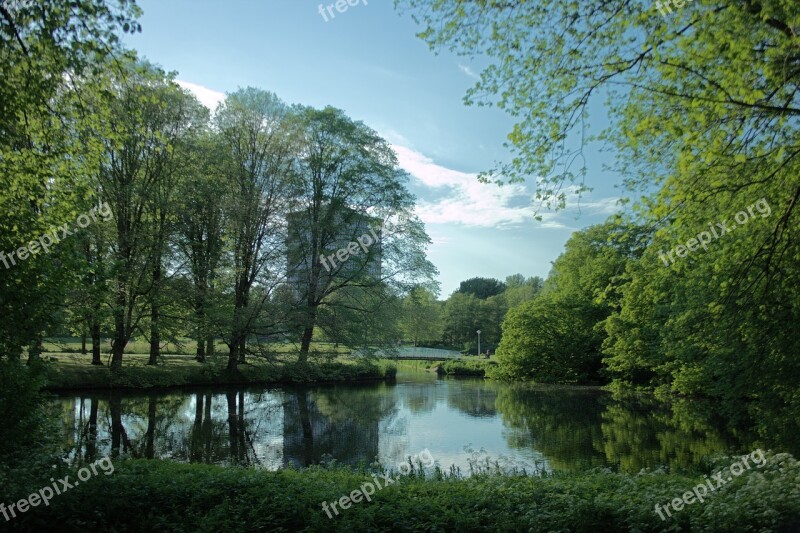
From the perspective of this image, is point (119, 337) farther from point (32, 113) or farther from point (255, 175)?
point (32, 113)

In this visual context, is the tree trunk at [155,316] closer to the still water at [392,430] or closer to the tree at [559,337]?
the still water at [392,430]

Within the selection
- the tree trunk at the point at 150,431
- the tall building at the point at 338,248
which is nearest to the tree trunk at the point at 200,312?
the tall building at the point at 338,248

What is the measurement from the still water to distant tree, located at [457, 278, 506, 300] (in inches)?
3252

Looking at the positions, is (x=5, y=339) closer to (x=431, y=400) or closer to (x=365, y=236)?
(x=431, y=400)

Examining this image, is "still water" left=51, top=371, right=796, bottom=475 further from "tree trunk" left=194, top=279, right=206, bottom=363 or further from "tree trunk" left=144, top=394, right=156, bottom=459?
"tree trunk" left=194, top=279, right=206, bottom=363

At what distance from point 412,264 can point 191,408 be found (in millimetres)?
15425

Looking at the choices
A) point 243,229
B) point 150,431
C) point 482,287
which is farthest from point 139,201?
point 482,287

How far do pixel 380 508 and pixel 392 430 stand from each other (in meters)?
11.8

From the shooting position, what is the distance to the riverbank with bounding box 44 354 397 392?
873 inches

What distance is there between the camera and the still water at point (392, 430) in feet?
41.5

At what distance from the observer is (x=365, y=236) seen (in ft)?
99.7

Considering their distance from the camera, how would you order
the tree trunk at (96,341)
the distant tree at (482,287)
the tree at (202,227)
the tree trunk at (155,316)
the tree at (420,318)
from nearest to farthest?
the tree trunk at (96,341), the tree trunk at (155,316), the tree at (202,227), the tree at (420,318), the distant tree at (482,287)

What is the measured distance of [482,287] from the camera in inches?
4291

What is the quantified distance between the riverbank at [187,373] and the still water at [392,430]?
4.27 ft
